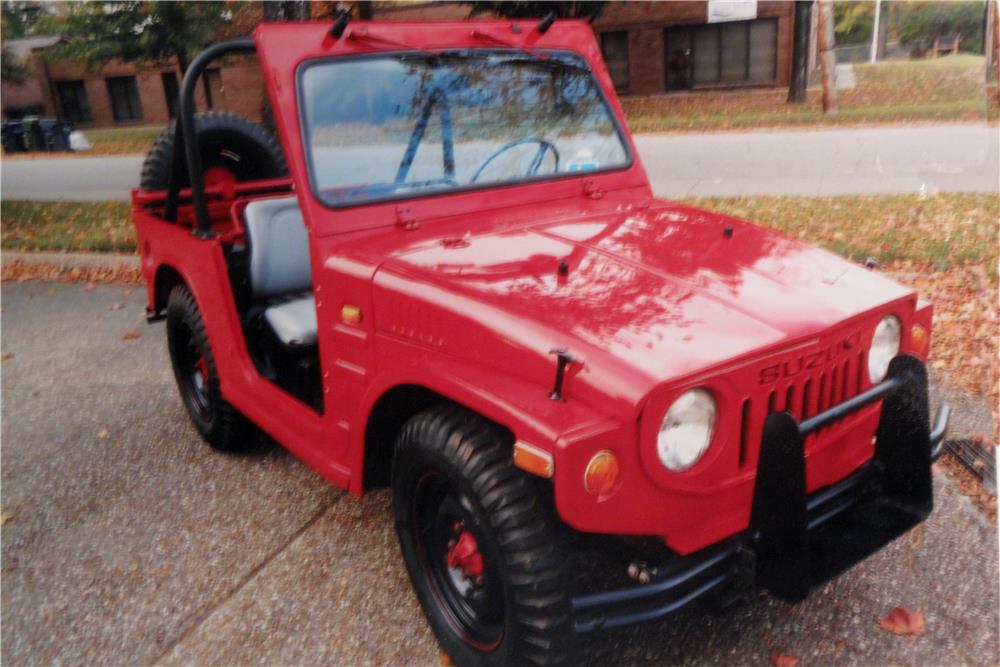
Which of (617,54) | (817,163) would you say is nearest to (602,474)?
(817,163)

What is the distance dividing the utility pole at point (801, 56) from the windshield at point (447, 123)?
1495 centimetres

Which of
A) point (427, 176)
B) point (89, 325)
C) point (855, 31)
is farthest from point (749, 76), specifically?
point (427, 176)

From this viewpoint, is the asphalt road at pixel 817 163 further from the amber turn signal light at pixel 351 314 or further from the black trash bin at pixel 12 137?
the black trash bin at pixel 12 137

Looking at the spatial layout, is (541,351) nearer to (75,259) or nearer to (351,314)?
(351,314)

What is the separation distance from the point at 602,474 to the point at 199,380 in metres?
2.89

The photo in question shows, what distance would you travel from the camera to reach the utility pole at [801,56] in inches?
649

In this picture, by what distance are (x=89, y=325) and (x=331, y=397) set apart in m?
4.63

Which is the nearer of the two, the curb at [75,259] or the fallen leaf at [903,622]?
the fallen leaf at [903,622]

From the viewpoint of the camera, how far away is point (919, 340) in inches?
97.7

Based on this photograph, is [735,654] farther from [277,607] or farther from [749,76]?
[749,76]

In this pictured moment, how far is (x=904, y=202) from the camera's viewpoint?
7.63m

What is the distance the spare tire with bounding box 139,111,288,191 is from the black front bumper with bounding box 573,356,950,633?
349cm

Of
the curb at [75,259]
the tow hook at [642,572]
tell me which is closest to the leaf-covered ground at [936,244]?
the tow hook at [642,572]

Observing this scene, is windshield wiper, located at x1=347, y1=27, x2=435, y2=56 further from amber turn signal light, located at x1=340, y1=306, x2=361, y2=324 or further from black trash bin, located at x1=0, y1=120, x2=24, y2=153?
black trash bin, located at x1=0, y1=120, x2=24, y2=153
